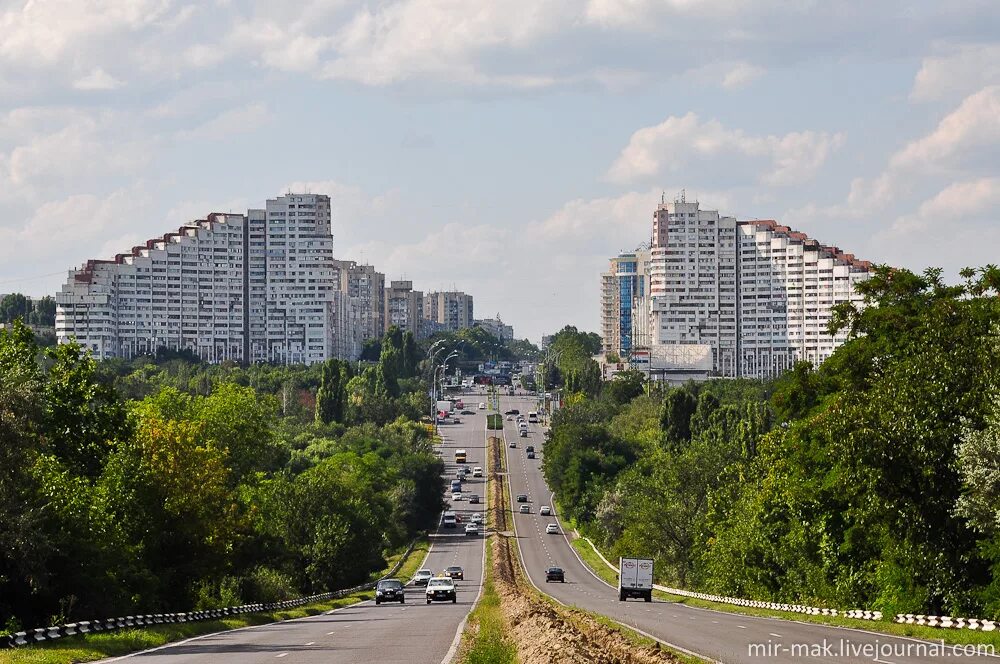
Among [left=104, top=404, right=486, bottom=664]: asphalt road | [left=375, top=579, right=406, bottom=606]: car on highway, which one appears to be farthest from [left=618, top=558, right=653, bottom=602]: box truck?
[left=375, top=579, right=406, bottom=606]: car on highway

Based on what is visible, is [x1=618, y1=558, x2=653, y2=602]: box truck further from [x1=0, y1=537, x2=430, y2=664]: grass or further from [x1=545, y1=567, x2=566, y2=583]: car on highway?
[x1=545, y1=567, x2=566, y2=583]: car on highway

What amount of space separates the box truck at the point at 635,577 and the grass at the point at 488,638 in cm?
1079

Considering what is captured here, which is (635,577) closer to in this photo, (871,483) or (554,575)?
(871,483)

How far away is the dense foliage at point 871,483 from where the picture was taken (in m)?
46.1

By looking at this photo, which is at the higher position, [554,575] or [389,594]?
[389,594]

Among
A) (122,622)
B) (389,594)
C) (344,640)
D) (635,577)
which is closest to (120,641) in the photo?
(344,640)

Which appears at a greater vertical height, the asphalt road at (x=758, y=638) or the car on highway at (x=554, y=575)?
the asphalt road at (x=758, y=638)

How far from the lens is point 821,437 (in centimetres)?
5934

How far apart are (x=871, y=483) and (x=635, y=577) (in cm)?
2472

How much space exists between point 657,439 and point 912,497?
121 metres

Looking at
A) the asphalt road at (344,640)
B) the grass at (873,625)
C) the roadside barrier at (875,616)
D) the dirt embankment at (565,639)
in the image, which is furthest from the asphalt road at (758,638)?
the asphalt road at (344,640)

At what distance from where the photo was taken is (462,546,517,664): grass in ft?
93.2

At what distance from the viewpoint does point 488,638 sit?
33719 millimetres

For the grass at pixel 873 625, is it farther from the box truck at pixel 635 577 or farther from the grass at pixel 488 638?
the grass at pixel 488 638
